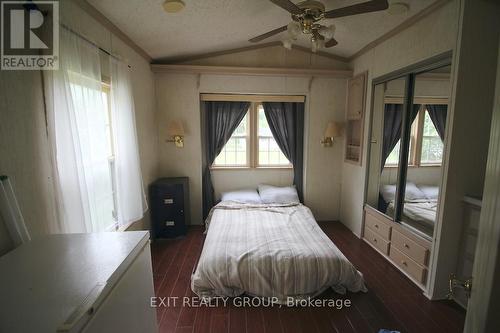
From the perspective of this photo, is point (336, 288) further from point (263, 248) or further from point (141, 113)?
point (141, 113)

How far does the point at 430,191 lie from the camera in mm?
2318

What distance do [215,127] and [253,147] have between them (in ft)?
2.29

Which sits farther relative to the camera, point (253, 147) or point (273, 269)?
point (253, 147)

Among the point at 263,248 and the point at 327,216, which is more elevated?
the point at 263,248

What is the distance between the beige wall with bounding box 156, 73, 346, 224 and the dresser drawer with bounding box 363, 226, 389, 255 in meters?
0.84

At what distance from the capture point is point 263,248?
7.47 ft

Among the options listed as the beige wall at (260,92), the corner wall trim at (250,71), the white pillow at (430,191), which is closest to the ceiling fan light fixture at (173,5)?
the corner wall trim at (250,71)

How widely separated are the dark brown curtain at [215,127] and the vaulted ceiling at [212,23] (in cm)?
84

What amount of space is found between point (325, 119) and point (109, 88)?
299 centimetres

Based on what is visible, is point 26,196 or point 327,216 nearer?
point 26,196

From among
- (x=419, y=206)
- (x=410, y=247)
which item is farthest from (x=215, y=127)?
(x=410, y=247)

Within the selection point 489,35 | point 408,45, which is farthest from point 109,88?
point 489,35

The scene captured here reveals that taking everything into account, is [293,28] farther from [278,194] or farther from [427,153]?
[278,194]

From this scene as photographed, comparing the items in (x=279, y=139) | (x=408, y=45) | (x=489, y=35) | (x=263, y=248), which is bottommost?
(x=263, y=248)
